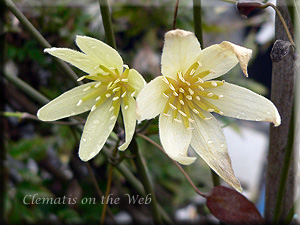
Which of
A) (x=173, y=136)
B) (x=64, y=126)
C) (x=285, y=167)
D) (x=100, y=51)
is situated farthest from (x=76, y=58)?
(x=64, y=126)

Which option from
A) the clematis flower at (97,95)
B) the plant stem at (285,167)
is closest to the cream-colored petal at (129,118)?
the clematis flower at (97,95)

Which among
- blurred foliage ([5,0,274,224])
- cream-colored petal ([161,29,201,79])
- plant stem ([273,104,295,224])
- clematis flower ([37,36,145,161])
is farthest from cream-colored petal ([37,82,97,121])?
blurred foliage ([5,0,274,224])

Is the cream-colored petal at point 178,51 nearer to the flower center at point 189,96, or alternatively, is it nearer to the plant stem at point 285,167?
the flower center at point 189,96

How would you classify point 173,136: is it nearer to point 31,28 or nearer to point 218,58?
point 218,58

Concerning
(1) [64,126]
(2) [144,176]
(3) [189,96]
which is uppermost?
(3) [189,96]

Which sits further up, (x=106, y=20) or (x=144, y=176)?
(x=106, y=20)

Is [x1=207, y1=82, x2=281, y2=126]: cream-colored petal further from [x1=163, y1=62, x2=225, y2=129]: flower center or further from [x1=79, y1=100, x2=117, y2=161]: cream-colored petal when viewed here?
[x1=79, y1=100, x2=117, y2=161]: cream-colored petal

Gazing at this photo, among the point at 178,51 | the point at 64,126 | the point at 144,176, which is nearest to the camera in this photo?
the point at 178,51
